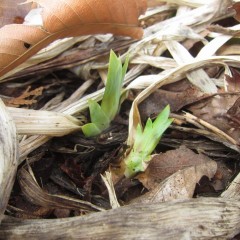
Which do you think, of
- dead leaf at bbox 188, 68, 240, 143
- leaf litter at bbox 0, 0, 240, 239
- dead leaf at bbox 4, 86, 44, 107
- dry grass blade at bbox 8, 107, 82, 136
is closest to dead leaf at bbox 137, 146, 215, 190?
leaf litter at bbox 0, 0, 240, 239

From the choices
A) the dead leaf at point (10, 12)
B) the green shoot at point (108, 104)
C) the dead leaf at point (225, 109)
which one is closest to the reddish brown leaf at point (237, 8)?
the dead leaf at point (225, 109)

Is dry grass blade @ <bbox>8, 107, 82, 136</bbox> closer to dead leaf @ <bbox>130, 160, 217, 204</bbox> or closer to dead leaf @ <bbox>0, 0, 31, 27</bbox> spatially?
dead leaf @ <bbox>130, 160, 217, 204</bbox>

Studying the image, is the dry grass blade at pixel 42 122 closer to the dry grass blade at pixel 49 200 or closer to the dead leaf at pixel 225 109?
the dry grass blade at pixel 49 200

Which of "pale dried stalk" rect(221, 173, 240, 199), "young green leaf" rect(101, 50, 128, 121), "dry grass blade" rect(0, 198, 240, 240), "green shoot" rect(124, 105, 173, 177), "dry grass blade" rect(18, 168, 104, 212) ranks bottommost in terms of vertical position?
"dry grass blade" rect(18, 168, 104, 212)

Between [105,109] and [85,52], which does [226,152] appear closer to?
[105,109]

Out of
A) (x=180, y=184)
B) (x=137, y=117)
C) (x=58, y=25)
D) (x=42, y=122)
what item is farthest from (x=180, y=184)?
(x=58, y=25)

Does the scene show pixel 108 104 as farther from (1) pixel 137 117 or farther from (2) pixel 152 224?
(2) pixel 152 224
